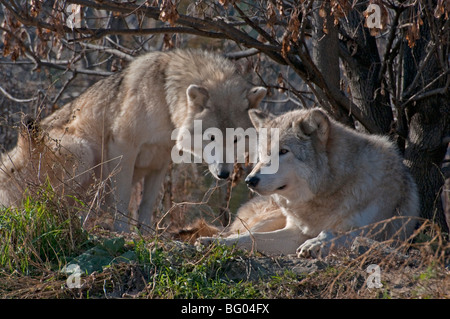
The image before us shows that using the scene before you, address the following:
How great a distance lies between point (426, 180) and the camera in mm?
6730

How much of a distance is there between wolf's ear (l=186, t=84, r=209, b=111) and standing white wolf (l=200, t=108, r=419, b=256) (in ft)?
5.64

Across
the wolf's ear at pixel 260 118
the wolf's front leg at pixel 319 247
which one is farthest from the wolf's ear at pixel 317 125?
the wolf's front leg at pixel 319 247

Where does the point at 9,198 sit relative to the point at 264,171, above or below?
below

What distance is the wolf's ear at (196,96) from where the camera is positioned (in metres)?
7.29

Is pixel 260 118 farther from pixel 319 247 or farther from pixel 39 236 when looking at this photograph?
pixel 39 236

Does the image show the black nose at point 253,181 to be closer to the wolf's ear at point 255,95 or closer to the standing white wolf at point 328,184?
the standing white wolf at point 328,184

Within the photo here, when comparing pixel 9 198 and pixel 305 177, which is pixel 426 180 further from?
pixel 9 198

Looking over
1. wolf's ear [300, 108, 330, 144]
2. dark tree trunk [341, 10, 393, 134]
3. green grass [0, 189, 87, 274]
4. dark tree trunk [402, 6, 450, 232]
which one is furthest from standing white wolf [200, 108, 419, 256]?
dark tree trunk [341, 10, 393, 134]

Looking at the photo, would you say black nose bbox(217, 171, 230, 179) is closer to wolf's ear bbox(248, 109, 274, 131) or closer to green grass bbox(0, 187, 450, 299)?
wolf's ear bbox(248, 109, 274, 131)

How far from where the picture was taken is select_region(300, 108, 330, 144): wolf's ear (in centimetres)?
529

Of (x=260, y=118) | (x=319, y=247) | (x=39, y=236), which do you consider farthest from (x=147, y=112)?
(x=319, y=247)

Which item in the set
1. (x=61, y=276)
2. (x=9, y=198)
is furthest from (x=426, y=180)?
(x=9, y=198)

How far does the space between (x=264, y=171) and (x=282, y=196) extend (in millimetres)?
484
